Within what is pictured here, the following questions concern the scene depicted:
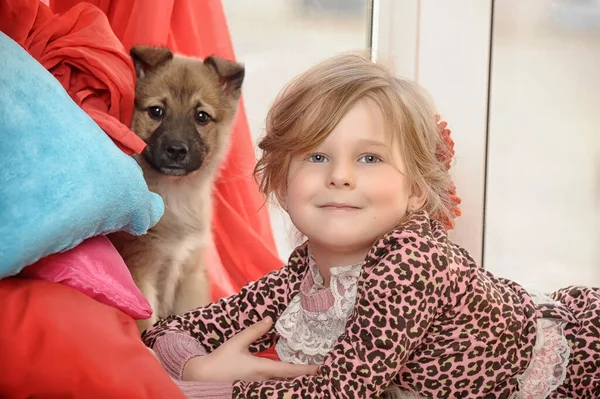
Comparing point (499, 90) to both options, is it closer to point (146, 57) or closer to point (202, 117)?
point (202, 117)

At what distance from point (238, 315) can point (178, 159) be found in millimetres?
324

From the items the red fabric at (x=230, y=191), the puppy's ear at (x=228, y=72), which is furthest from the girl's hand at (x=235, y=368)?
the puppy's ear at (x=228, y=72)

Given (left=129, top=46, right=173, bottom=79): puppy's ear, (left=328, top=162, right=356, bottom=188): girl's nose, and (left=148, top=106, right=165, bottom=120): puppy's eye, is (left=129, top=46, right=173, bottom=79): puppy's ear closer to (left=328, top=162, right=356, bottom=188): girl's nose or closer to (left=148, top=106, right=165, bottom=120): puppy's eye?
(left=148, top=106, right=165, bottom=120): puppy's eye

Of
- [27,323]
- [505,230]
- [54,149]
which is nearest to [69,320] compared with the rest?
[27,323]

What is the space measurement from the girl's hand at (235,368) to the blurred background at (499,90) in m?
0.83

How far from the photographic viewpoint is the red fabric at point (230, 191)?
1.73 metres

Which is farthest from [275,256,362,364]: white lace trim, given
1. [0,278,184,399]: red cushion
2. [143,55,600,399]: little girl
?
[0,278,184,399]: red cushion

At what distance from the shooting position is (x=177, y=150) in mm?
1429

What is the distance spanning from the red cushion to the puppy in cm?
54

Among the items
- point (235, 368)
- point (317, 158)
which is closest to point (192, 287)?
point (235, 368)

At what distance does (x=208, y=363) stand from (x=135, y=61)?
24.2 inches

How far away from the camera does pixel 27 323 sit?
84 centimetres

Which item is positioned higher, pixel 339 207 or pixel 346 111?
pixel 346 111

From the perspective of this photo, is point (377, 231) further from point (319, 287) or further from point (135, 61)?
point (135, 61)
